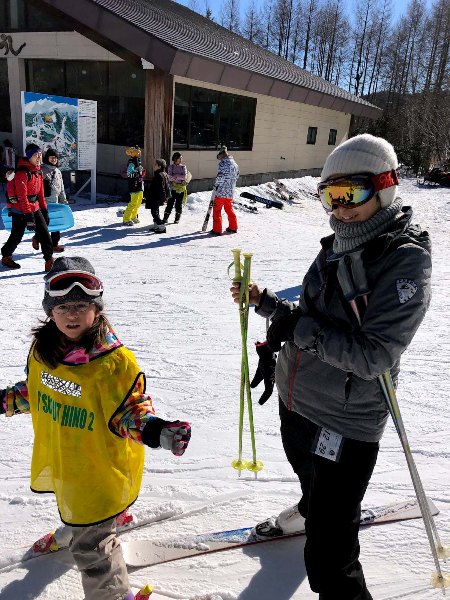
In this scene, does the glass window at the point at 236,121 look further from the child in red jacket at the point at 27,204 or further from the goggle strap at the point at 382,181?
the goggle strap at the point at 382,181

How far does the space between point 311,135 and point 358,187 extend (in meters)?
20.0

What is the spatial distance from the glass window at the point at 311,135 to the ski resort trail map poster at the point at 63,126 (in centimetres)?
1125

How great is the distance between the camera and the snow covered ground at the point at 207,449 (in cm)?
217

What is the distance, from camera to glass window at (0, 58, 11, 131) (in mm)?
14091

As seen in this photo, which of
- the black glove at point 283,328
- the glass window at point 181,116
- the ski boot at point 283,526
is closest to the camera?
the black glove at point 283,328

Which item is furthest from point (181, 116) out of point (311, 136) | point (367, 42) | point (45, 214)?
point (367, 42)

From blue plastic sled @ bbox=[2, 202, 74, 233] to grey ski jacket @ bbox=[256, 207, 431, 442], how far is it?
22.5 feet

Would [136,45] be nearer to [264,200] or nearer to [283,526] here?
[264,200]

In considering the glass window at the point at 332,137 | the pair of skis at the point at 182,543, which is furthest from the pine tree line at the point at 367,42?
the pair of skis at the point at 182,543

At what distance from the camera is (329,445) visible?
168 cm

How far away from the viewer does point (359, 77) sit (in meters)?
43.1

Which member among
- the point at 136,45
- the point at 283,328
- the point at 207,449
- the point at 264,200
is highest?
the point at 136,45

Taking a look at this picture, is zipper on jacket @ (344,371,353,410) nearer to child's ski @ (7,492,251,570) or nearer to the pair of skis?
the pair of skis

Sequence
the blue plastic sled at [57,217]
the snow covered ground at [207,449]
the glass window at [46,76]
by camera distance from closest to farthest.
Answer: the snow covered ground at [207,449] < the blue plastic sled at [57,217] < the glass window at [46,76]
